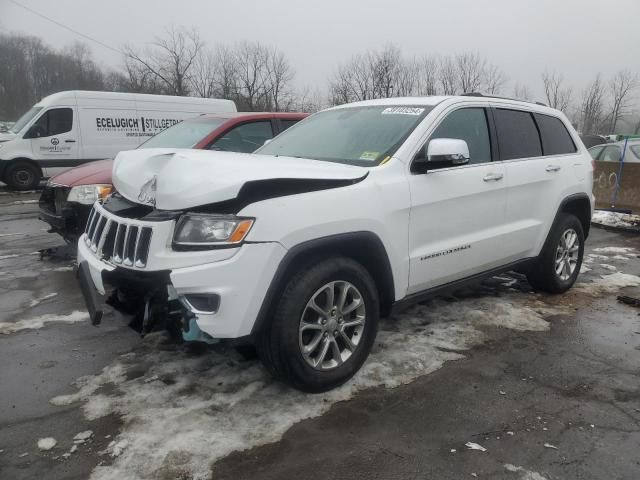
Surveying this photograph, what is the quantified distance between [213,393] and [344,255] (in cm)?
116

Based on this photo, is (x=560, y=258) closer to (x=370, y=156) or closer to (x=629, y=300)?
(x=629, y=300)

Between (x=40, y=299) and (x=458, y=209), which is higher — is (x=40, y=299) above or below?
below

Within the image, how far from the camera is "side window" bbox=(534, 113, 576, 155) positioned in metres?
4.82

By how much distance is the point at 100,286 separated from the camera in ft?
10.0

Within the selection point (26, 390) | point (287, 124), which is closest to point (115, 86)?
point (287, 124)

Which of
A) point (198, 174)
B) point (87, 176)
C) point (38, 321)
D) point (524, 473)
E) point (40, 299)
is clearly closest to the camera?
point (524, 473)

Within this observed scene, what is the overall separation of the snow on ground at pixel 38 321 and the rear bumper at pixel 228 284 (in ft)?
6.69

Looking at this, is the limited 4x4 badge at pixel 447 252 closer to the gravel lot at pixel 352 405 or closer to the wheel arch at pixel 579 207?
the gravel lot at pixel 352 405

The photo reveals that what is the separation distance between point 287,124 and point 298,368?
4619 millimetres

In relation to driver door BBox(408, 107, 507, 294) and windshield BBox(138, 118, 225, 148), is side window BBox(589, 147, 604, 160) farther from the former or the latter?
windshield BBox(138, 118, 225, 148)

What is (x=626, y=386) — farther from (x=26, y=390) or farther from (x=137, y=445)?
(x=26, y=390)

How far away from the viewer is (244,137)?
20.8ft

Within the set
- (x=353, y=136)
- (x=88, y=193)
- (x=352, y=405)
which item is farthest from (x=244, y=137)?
(x=352, y=405)

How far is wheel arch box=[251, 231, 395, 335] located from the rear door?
1.44m
